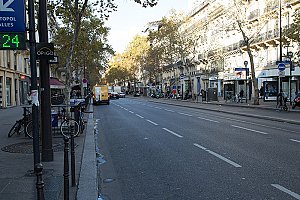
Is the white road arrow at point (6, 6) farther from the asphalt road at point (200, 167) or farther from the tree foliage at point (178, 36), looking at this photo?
the tree foliage at point (178, 36)

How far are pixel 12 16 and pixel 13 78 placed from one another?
33.6 meters

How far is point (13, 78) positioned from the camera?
37.3 metres

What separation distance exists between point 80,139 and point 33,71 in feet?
17.5

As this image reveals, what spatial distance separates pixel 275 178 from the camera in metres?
6.59

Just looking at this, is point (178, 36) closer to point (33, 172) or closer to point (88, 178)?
point (33, 172)

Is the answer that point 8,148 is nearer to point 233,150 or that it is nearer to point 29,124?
point 29,124

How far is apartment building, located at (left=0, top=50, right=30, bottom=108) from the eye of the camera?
33062mm

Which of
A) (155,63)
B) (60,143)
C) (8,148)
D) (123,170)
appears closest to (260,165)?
(123,170)

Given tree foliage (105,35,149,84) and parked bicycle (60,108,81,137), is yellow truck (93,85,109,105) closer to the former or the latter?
parked bicycle (60,108,81,137)

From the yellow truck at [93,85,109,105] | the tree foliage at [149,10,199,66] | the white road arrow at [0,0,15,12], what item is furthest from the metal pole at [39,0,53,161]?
the tree foliage at [149,10,199,66]

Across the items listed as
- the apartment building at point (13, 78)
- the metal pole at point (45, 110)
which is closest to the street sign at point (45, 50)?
the metal pole at point (45, 110)

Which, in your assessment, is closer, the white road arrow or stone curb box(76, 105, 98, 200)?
stone curb box(76, 105, 98, 200)

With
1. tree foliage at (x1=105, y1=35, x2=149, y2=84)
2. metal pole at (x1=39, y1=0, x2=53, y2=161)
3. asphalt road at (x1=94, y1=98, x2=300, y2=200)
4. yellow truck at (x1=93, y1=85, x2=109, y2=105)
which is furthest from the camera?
tree foliage at (x1=105, y1=35, x2=149, y2=84)

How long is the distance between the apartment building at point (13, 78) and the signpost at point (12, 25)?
24.5 metres
